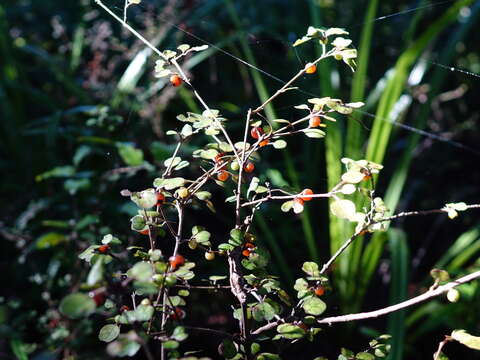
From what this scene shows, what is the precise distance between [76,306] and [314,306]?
0.24 meters

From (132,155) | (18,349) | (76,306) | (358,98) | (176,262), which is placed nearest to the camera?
(76,306)

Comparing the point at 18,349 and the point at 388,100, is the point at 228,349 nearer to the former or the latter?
the point at 18,349

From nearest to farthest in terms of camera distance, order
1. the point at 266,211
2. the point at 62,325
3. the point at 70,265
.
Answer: the point at 62,325 → the point at 70,265 → the point at 266,211

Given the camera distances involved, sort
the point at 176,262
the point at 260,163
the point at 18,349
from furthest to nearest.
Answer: the point at 260,163 → the point at 18,349 → the point at 176,262

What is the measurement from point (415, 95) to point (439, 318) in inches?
34.2

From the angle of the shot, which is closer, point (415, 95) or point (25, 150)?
point (25, 150)

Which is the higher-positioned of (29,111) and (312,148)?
(312,148)

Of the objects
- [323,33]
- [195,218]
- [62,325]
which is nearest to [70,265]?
[62,325]

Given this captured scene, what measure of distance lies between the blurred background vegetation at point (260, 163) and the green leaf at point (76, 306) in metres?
0.11

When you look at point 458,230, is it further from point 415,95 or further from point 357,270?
point 357,270

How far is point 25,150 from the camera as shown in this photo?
151 cm

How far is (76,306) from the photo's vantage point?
323 mm

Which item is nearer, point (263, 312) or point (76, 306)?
point (76, 306)

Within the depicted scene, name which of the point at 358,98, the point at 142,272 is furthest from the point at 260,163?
the point at 142,272
